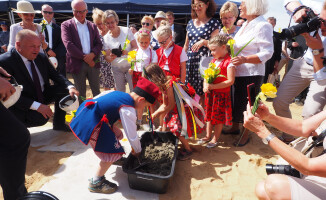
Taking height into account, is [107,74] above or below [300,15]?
below

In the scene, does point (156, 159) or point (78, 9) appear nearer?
point (156, 159)

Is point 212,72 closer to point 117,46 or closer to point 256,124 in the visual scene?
point 256,124

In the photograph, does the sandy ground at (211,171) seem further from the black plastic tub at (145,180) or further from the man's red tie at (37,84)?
the man's red tie at (37,84)

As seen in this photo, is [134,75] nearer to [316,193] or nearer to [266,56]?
[266,56]

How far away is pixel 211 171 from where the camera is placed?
256cm

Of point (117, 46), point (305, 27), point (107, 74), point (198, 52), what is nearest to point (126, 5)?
point (107, 74)

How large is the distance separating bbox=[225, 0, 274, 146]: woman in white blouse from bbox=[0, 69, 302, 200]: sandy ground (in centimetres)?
76

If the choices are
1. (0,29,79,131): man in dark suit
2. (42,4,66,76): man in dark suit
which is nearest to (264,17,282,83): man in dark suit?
(0,29,79,131): man in dark suit

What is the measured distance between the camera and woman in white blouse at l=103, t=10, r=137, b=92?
3.77 m

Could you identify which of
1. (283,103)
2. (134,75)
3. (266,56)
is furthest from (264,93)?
(134,75)

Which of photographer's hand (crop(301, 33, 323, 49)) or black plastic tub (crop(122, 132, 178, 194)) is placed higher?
photographer's hand (crop(301, 33, 323, 49))

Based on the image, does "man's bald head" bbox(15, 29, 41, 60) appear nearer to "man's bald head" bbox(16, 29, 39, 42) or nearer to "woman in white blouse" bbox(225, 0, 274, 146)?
"man's bald head" bbox(16, 29, 39, 42)

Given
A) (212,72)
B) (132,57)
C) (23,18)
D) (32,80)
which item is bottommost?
(32,80)

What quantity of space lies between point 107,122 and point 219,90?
5.30ft
